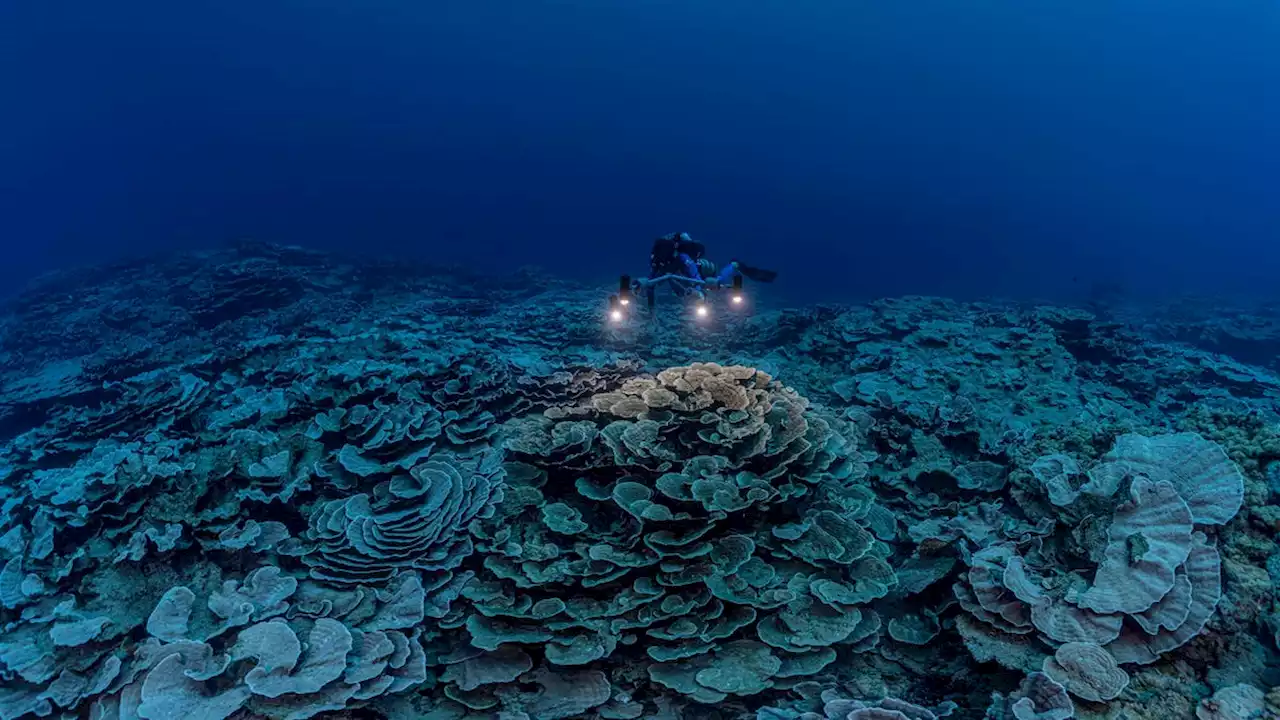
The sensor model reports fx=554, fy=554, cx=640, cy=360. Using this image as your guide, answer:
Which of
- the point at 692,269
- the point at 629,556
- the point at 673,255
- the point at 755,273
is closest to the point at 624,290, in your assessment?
the point at 692,269

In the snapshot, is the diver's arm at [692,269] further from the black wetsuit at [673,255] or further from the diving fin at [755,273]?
the diving fin at [755,273]

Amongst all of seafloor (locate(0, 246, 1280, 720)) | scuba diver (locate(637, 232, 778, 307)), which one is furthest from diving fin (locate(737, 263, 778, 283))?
seafloor (locate(0, 246, 1280, 720))

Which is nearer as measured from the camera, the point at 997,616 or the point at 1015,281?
the point at 997,616

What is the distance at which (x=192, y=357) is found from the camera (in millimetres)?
13914

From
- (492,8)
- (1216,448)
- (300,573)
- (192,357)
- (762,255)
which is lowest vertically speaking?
(762,255)

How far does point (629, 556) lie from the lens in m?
4.98

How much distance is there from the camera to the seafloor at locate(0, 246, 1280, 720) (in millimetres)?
4074

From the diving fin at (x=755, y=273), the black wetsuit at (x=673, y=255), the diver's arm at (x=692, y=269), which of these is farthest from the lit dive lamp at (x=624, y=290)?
the diving fin at (x=755, y=273)

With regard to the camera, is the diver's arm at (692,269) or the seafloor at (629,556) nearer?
the seafloor at (629,556)

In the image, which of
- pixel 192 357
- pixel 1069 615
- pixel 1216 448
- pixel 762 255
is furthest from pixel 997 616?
pixel 762 255

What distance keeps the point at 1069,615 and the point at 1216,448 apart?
241 centimetres

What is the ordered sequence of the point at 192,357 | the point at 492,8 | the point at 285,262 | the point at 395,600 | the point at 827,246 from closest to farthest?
1. the point at 395,600
2. the point at 192,357
3. the point at 285,262
4. the point at 827,246
5. the point at 492,8

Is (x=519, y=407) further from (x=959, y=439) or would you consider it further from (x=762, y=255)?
(x=762, y=255)

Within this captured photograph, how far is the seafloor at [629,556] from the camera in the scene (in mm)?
4074
